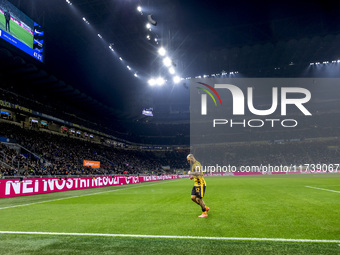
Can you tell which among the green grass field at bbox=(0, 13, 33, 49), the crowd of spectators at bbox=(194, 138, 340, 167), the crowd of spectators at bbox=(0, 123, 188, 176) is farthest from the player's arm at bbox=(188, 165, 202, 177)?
the crowd of spectators at bbox=(194, 138, 340, 167)

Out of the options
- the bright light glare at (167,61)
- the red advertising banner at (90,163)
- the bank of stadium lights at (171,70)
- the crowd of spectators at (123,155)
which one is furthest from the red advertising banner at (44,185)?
the bank of stadium lights at (171,70)

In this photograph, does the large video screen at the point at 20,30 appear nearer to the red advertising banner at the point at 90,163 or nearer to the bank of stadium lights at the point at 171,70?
the bank of stadium lights at the point at 171,70

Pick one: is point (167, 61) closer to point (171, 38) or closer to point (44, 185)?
point (171, 38)

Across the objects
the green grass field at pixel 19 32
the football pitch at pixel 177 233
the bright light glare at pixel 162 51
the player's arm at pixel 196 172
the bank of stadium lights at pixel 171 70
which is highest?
the bright light glare at pixel 162 51

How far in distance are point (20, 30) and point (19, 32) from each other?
231mm

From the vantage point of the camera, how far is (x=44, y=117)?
129ft

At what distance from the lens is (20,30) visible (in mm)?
21750

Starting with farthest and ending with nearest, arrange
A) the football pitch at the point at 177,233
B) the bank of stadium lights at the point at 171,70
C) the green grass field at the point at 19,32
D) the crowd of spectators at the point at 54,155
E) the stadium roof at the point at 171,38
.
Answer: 1. the bank of stadium lights at the point at 171,70
2. the crowd of spectators at the point at 54,155
3. the stadium roof at the point at 171,38
4. the green grass field at the point at 19,32
5. the football pitch at the point at 177,233

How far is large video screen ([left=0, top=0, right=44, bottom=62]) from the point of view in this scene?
65.8 ft

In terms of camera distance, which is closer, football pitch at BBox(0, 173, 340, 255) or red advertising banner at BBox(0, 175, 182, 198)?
football pitch at BBox(0, 173, 340, 255)

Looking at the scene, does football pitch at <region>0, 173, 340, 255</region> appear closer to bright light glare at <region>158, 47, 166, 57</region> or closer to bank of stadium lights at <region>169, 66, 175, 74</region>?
bright light glare at <region>158, 47, 166, 57</region>

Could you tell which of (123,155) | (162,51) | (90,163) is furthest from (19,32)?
(123,155)

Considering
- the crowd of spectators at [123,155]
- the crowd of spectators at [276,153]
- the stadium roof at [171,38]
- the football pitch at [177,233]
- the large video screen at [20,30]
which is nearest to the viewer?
the football pitch at [177,233]

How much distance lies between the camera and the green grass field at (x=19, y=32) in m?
19.9
